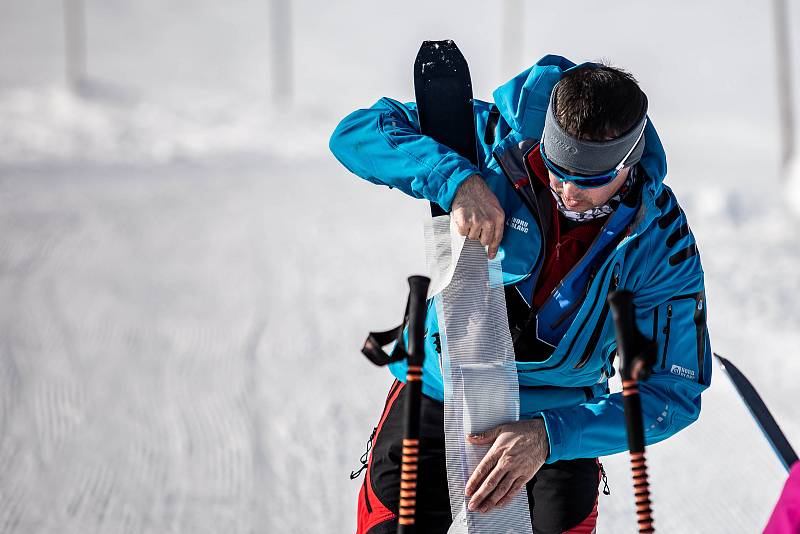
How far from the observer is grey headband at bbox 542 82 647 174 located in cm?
226

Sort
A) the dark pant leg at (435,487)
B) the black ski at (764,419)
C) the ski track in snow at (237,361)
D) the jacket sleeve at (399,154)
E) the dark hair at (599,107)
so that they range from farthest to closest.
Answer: the ski track in snow at (237,361) → the dark pant leg at (435,487) → the jacket sleeve at (399,154) → the black ski at (764,419) → the dark hair at (599,107)

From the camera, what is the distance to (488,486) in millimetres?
2387

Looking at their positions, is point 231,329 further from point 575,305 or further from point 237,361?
point 575,305

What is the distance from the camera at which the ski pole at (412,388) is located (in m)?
→ 2.08

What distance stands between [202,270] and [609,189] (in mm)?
6106

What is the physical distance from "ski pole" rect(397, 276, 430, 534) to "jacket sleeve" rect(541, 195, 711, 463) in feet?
1.41

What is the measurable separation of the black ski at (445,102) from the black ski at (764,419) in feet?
3.22

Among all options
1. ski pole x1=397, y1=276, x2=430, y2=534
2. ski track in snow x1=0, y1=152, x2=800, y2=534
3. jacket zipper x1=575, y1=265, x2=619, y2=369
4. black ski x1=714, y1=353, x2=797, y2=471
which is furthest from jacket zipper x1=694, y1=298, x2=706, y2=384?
ski track in snow x1=0, y1=152, x2=800, y2=534

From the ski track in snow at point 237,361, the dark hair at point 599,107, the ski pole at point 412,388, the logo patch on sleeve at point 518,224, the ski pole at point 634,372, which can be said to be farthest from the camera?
the ski track in snow at point 237,361

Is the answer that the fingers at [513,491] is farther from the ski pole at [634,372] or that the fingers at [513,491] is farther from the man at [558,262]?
the ski pole at [634,372]

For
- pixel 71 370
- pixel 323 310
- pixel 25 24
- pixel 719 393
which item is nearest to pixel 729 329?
pixel 719 393

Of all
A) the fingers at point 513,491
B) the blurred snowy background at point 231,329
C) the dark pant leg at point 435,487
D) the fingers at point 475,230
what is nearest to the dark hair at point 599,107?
the fingers at point 475,230

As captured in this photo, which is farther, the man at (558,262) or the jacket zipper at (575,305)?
the jacket zipper at (575,305)

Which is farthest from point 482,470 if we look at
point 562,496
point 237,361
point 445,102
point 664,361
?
point 237,361
